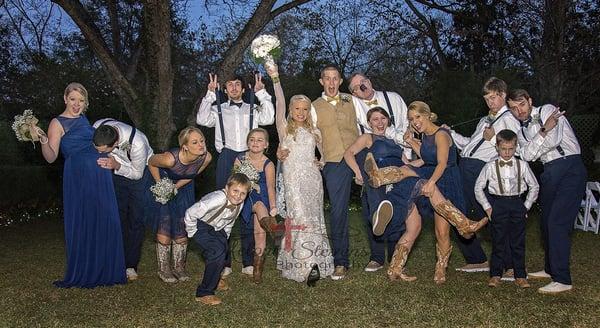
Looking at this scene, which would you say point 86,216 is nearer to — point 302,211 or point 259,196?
point 259,196

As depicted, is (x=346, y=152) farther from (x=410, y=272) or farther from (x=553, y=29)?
(x=553, y=29)

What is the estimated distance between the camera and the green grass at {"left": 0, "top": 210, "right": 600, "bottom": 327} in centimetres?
477

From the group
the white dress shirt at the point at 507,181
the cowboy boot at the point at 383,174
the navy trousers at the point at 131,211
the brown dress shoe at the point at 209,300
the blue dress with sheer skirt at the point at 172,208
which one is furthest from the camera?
the navy trousers at the point at 131,211

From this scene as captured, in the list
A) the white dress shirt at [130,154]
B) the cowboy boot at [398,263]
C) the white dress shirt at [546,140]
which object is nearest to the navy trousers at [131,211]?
the white dress shirt at [130,154]

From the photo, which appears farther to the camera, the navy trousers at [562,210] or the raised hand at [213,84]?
the raised hand at [213,84]

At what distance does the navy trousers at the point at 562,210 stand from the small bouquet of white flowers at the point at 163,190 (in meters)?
3.43

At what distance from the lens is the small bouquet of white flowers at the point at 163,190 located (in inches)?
233

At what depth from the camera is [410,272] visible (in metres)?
6.70

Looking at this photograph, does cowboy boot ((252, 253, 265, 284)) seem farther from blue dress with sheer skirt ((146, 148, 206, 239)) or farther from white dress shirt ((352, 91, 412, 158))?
white dress shirt ((352, 91, 412, 158))

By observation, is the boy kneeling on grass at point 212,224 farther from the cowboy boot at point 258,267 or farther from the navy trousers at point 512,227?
the navy trousers at point 512,227

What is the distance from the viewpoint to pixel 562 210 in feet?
18.3

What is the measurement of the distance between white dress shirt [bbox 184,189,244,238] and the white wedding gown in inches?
34.8

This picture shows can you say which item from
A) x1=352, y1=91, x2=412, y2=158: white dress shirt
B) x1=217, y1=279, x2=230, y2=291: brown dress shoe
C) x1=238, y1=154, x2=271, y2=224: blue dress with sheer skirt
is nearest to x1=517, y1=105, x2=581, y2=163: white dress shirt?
x1=352, y1=91, x2=412, y2=158: white dress shirt

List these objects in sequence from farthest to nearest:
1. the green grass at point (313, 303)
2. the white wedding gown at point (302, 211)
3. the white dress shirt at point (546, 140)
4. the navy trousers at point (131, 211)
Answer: the navy trousers at point (131, 211) → the white wedding gown at point (302, 211) → the white dress shirt at point (546, 140) → the green grass at point (313, 303)
